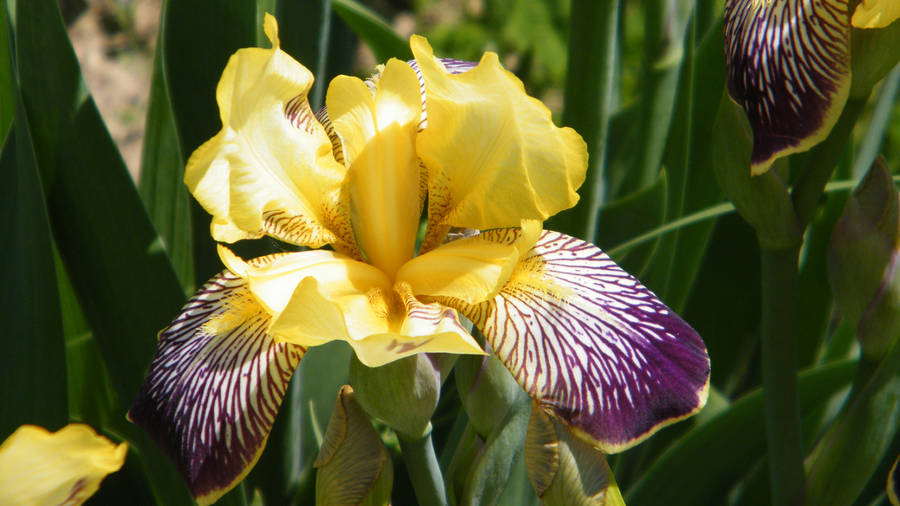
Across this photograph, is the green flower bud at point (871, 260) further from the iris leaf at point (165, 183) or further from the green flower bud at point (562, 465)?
the iris leaf at point (165, 183)

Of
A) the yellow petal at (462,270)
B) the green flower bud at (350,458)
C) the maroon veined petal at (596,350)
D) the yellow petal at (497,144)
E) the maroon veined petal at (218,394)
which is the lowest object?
the green flower bud at (350,458)

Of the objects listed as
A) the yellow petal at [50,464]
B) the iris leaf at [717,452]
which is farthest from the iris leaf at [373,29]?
the yellow petal at [50,464]

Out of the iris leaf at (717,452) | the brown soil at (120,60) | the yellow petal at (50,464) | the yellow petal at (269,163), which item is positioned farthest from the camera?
the brown soil at (120,60)

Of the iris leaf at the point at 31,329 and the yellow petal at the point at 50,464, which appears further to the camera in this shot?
the iris leaf at the point at 31,329

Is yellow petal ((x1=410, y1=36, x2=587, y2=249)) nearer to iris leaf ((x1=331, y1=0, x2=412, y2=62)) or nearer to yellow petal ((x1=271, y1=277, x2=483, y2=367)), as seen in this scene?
yellow petal ((x1=271, y1=277, x2=483, y2=367))

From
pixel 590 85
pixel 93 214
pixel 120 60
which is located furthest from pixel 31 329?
pixel 120 60
